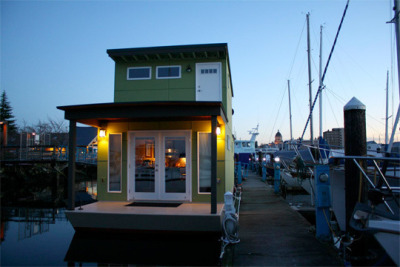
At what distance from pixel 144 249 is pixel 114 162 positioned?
331 centimetres

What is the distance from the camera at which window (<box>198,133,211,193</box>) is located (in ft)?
27.2

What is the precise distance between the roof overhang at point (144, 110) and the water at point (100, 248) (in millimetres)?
3001

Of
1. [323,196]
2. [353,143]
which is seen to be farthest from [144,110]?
[353,143]

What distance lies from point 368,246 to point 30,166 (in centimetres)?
2516

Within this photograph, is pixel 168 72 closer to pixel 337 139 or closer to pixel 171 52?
pixel 171 52

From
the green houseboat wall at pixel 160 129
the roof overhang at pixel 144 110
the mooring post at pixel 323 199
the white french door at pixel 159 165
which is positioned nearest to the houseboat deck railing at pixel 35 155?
the green houseboat wall at pixel 160 129

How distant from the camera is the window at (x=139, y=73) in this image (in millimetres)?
9414

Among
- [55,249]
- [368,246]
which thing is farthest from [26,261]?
[368,246]

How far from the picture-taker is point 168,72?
9.34m

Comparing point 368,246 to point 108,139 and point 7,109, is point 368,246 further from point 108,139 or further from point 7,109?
point 7,109

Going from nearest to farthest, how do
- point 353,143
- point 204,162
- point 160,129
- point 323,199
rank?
point 353,143 → point 323,199 → point 204,162 → point 160,129

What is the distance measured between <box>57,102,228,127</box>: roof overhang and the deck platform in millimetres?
2353

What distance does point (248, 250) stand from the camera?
5.84 metres

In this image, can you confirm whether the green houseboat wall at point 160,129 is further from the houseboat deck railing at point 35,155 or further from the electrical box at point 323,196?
the houseboat deck railing at point 35,155
